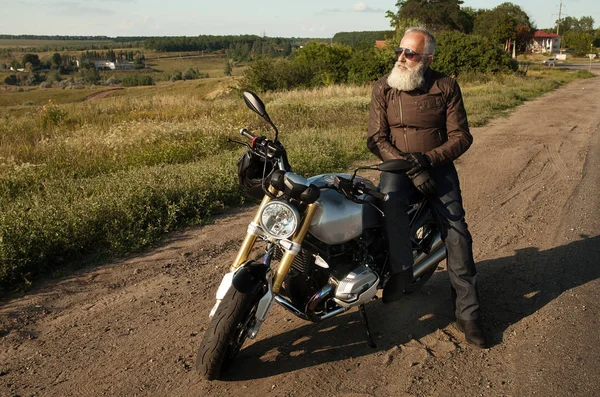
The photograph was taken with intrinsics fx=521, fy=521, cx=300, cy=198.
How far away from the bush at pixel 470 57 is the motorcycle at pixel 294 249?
30.7 meters

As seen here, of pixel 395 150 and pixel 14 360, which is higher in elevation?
pixel 395 150

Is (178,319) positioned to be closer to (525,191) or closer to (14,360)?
(14,360)

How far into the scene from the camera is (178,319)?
4082 millimetres

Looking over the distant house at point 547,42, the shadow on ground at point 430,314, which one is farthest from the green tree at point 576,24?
the shadow on ground at point 430,314

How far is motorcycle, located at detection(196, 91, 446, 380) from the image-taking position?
2977 mm

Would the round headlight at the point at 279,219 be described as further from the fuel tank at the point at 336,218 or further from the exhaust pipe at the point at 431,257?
the exhaust pipe at the point at 431,257

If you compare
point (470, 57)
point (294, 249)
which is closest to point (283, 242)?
point (294, 249)

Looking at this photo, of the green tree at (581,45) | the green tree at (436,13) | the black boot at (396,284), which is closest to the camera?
the black boot at (396,284)

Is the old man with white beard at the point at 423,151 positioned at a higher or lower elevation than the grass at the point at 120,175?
higher

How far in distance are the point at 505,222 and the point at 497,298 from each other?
2097 millimetres

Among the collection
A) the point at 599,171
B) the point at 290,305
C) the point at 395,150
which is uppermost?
the point at 395,150

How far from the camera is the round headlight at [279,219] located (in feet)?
9.52

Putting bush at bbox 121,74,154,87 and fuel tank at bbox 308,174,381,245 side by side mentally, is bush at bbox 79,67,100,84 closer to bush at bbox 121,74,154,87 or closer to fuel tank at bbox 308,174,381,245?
bush at bbox 121,74,154,87

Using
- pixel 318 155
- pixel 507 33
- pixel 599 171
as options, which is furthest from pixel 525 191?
pixel 507 33
